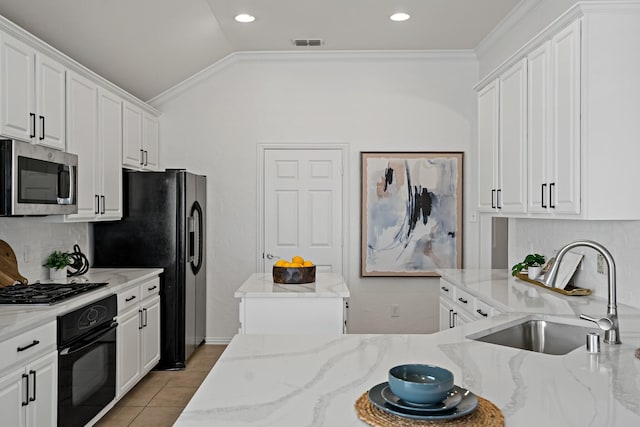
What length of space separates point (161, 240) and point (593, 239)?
3226 millimetres

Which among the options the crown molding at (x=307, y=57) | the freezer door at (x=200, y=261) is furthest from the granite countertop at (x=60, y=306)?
the crown molding at (x=307, y=57)

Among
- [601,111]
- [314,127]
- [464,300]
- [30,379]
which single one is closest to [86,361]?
[30,379]

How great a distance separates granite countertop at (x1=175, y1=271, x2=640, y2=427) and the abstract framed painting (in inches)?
128

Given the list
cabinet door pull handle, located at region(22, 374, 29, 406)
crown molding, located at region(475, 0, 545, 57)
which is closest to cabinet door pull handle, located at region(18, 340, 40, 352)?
cabinet door pull handle, located at region(22, 374, 29, 406)

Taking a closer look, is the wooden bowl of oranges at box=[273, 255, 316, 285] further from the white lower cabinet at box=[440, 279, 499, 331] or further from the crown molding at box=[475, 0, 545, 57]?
the crown molding at box=[475, 0, 545, 57]

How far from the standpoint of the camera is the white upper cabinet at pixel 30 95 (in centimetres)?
290

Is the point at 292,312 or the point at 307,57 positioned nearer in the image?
the point at 292,312

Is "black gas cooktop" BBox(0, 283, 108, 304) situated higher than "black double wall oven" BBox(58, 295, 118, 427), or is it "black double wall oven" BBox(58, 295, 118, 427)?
"black gas cooktop" BBox(0, 283, 108, 304)

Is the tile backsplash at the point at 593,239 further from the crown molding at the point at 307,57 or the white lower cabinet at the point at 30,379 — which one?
the white lower cabinet at the point at 30,379

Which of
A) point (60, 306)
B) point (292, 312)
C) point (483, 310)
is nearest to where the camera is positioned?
point (60, 306)

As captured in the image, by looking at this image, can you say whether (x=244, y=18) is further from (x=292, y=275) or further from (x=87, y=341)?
(x=87, y=341)

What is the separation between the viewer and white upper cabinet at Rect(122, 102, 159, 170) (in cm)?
466

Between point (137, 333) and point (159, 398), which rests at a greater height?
point (137, 333)

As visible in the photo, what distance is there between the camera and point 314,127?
5.61 m
